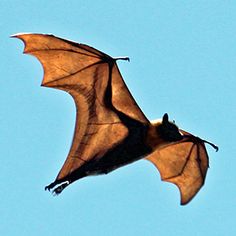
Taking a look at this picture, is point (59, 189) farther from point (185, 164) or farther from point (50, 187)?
point (185, 164)

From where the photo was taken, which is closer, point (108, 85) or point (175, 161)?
point (108, 85)

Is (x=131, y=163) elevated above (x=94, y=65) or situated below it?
below

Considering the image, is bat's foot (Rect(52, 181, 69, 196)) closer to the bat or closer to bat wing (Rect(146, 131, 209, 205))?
the bat

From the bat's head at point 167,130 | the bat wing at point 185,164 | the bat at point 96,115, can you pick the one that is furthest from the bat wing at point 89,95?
the bat wing at point 185,164

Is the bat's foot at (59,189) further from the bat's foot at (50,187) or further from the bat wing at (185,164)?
the bat wing at (185,164)

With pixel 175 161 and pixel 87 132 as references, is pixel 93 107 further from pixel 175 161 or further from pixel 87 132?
pixel 175 161

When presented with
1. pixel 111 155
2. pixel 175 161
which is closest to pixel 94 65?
pixel 111 155

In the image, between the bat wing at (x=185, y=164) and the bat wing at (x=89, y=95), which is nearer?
the bat wing at (x=89, y=95)
